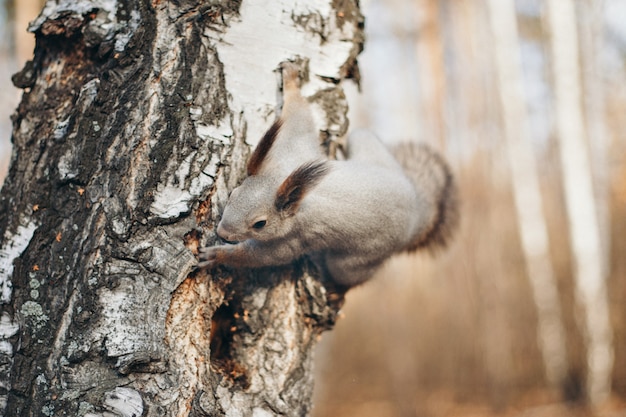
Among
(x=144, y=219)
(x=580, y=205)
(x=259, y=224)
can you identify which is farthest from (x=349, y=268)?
(x=580, y=205)

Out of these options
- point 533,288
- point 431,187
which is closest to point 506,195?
point 533,288

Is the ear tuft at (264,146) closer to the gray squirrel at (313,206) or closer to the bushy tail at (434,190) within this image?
the gray squirrel at (313,206)

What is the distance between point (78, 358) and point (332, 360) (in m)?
8.19

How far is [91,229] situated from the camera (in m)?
1.68

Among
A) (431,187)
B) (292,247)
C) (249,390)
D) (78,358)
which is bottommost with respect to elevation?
(249,390)

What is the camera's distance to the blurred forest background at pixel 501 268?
795 centimetres

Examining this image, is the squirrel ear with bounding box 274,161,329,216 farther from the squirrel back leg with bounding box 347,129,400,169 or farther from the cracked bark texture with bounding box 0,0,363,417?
the squirrel back leg with bounding box 347,129,400,169

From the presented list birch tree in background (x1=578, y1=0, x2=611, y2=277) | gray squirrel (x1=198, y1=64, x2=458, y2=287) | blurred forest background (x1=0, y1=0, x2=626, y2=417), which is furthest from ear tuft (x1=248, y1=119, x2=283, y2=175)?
birch tree in background (x1=578, y1=0, x2=611, y2=277)

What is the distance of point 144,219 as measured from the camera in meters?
1.69

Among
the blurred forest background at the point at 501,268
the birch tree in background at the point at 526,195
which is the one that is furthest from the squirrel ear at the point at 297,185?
the birch tree in background at the point at 526,195

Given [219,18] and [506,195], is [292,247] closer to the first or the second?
[219,18]

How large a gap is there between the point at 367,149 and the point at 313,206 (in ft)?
1.38

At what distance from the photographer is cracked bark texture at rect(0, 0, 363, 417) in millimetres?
1604

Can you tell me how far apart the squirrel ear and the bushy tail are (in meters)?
0.97
